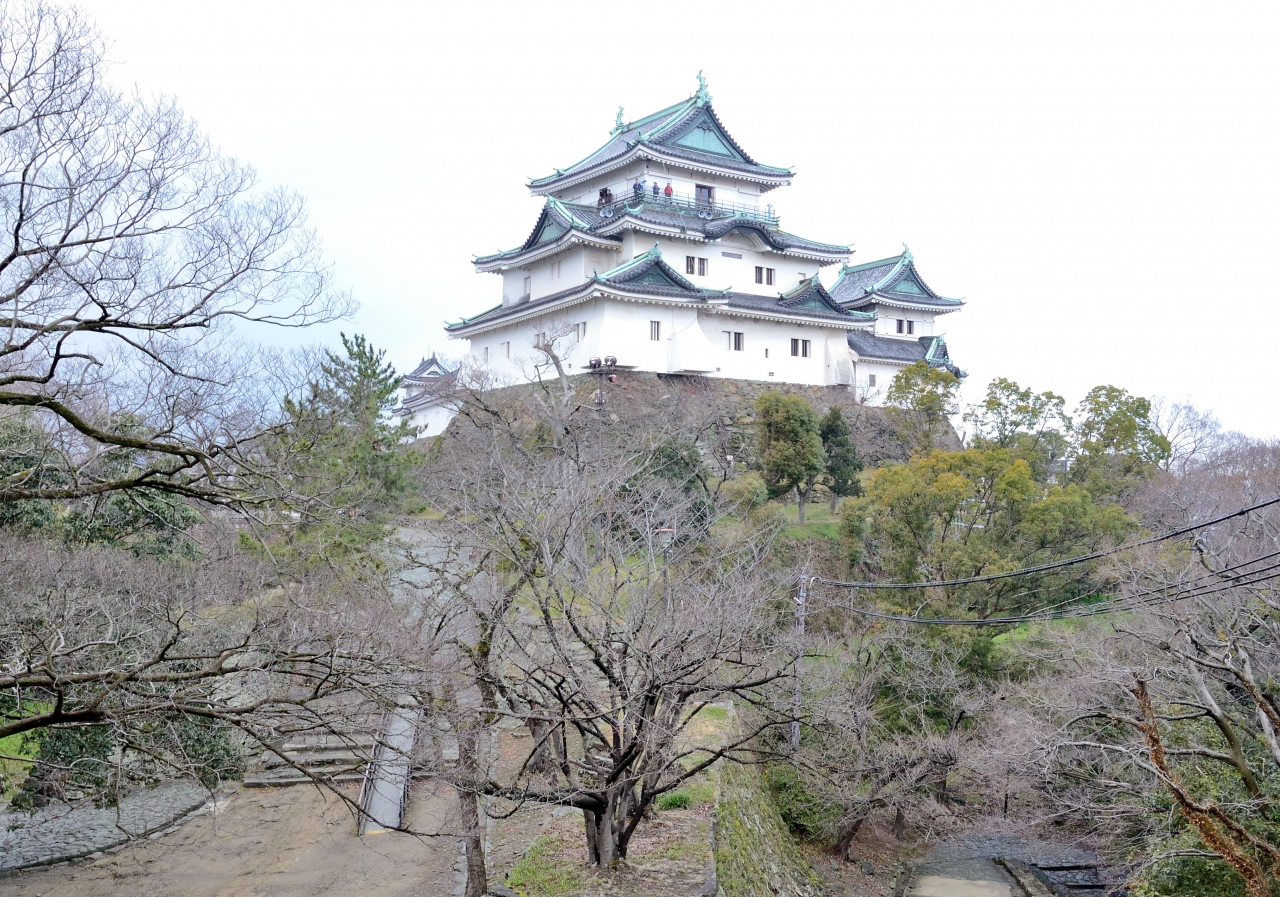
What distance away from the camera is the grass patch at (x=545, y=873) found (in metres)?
10.6

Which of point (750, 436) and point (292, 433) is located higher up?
point (750, 436)

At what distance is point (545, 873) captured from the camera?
36.5ft

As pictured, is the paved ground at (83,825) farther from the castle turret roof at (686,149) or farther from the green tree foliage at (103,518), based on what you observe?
the castle turret roof at (686,149)

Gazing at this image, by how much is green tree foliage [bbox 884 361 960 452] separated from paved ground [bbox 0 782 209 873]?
68.7 feet

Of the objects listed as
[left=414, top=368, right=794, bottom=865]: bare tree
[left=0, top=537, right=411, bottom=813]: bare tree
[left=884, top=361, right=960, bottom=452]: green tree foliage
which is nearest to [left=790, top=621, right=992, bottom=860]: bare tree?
[left=414, top=368, right=794, bottom=865]: bare tree

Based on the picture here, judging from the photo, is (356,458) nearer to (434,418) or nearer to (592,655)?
(592,655)

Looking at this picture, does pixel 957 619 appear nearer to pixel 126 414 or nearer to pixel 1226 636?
pixel 1226 636

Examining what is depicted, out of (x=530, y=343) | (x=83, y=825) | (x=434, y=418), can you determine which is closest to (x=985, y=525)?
(x=530, y=343)

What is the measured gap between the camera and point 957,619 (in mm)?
19781

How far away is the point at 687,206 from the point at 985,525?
17285mm

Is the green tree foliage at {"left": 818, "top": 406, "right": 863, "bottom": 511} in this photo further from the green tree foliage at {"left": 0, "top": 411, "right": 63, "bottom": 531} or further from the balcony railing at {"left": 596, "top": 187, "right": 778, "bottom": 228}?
the green tree foliage at {"left": 0, "top": 411, "right": 63, "bottom": 531}

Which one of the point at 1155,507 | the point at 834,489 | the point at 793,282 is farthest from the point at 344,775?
the point at 793,282

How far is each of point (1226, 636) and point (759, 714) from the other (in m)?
7.42

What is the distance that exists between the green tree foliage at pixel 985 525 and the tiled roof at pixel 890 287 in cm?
Result: 1732
